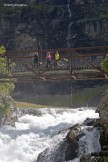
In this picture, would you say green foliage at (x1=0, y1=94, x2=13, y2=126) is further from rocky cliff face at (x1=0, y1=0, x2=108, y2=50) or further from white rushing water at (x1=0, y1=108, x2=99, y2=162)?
rocky cliff face at (x1=0, y1=0, x2=108, y2=50)

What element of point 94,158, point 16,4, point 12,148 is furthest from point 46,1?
point 94,158

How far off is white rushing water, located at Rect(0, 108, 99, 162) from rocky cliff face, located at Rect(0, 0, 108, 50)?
5241 centimetres

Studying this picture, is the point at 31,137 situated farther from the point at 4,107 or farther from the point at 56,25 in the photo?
the point at 56,25

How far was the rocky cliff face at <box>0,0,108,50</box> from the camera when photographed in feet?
375

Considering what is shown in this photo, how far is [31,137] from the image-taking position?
46.2 m

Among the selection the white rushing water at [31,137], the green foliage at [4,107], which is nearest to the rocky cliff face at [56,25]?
the white rushing water at [31,137]

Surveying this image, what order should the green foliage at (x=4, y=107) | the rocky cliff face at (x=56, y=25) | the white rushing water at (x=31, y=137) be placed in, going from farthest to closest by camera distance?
the rocky cliff face at (x=56, y=25)
the green foliage at (x=4, y=107)
the white rushing water at (x=31, y=137)

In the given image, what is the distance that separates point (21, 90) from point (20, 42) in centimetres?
1621

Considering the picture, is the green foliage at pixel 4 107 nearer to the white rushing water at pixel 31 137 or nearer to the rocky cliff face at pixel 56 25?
the white rushing water at pixel 31 137

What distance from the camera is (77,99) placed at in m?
105

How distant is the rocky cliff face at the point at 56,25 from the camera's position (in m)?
114

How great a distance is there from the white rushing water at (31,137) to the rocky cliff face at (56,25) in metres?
52.4

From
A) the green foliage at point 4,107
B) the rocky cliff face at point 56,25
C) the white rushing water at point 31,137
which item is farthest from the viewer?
the rocky cliff face at point 56,25

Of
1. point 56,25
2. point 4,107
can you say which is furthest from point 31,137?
point 56,25
